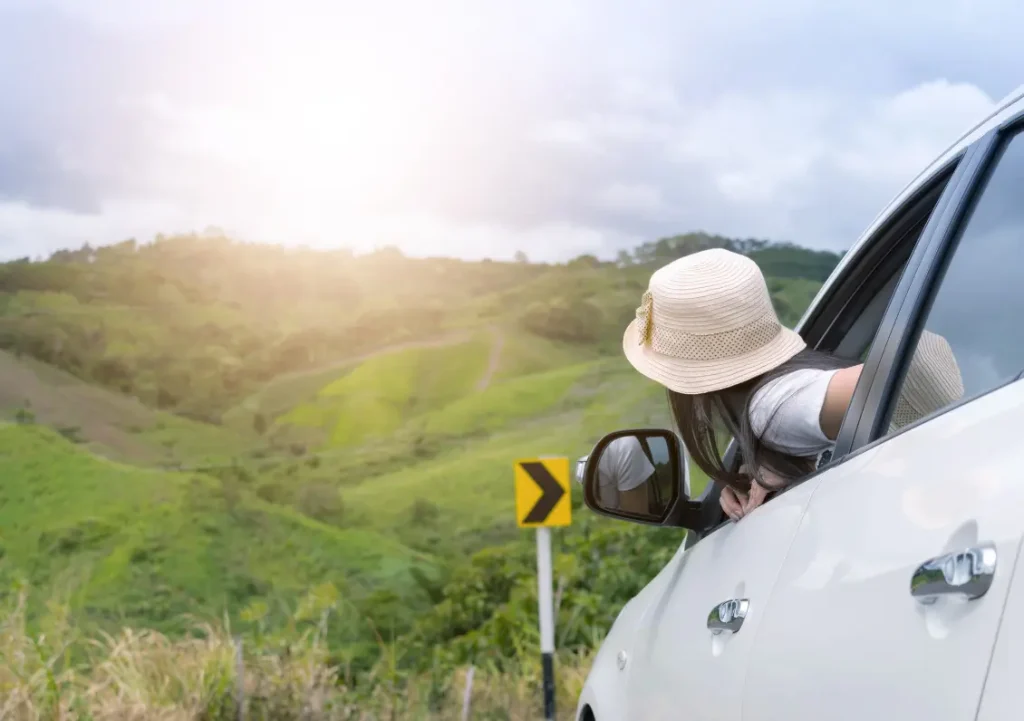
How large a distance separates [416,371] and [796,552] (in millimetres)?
8304

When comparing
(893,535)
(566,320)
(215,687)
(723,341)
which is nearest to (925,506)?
(893,535)

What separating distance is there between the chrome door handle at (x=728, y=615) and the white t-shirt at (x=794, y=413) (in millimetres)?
246

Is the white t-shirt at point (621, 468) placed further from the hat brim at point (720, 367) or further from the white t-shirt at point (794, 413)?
the white t-shirt at point (794, 413)

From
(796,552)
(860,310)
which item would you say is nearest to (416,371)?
(860,310)

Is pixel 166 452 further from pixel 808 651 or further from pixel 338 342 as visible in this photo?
pixel 808 651

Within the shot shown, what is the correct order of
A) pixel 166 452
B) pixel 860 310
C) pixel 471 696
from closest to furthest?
pixel 860 310, pixel 471 696, pixel 166 452

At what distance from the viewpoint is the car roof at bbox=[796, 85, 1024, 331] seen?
1295 millimetres

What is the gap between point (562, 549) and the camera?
771cm

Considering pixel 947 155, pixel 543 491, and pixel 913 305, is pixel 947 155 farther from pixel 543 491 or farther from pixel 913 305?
pixel 543 491

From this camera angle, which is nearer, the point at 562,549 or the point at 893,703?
the point at 893,703

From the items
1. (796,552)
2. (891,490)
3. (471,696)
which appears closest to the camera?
A: (891,490)

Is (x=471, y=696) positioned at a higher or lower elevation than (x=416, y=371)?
lower

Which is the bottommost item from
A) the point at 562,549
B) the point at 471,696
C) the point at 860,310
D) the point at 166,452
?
the point at 471,696

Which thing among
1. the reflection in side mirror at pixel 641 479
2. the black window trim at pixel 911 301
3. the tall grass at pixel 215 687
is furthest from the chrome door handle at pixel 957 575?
the tall grass at pixel 215 687
